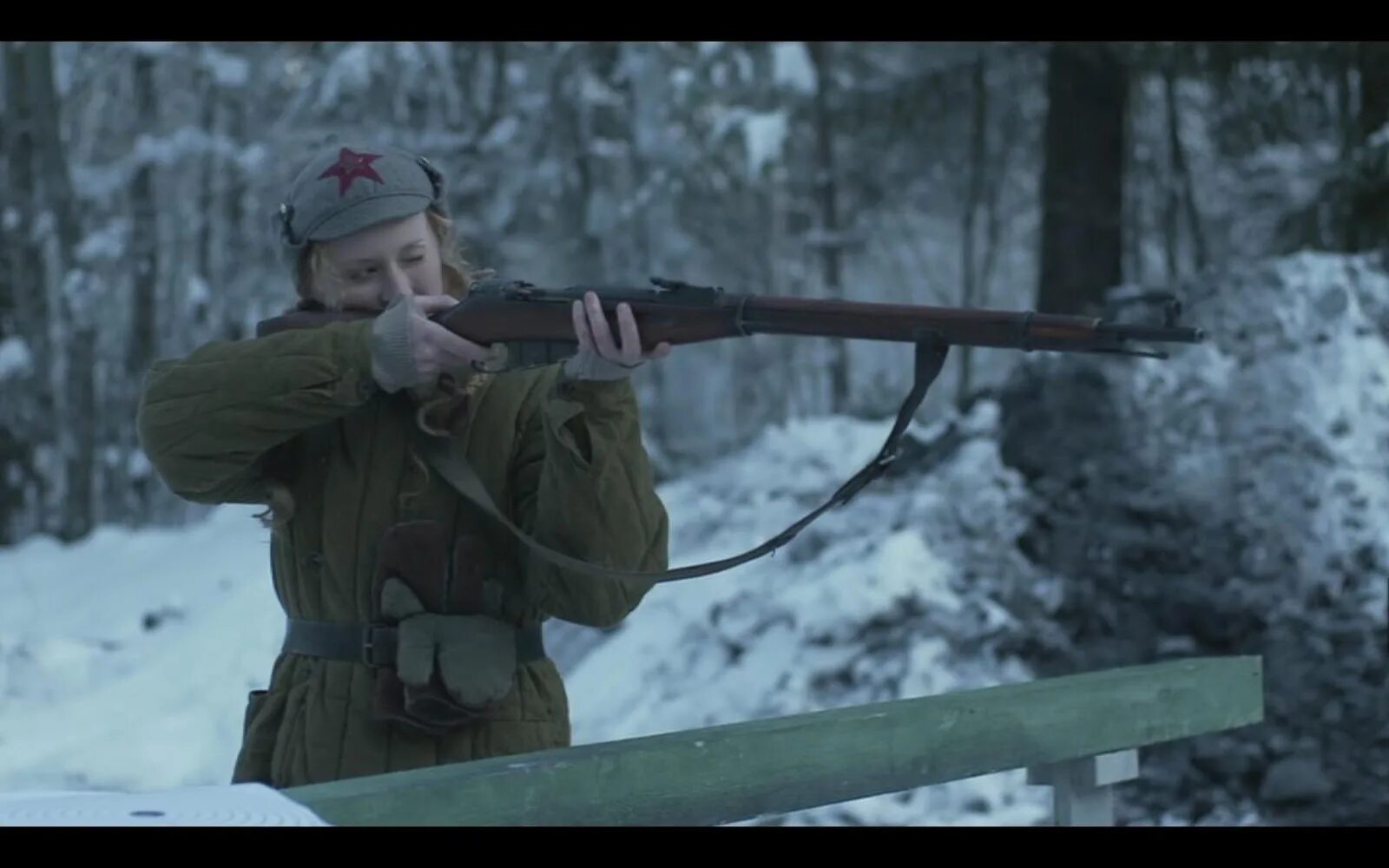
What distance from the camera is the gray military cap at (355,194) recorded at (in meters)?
3.15

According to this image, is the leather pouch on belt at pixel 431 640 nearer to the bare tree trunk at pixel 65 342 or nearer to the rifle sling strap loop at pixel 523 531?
the rifle sling strap loop at pixel 523 531

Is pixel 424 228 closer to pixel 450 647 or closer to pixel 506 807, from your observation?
pixel 450 647

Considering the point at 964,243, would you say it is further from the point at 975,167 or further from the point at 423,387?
the point at 423,387

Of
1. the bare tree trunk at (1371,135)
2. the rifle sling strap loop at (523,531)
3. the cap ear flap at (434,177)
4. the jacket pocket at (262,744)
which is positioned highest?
the bare tree trunk at (1371,135)

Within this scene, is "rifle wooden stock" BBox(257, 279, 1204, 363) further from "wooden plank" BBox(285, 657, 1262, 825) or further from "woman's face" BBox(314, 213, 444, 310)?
"wooden plank" BBox(285, 657, 1262, 825)

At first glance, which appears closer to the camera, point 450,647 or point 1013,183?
point 450,647

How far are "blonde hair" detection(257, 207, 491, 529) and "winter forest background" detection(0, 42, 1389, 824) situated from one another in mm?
228

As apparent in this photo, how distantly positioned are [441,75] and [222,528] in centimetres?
344

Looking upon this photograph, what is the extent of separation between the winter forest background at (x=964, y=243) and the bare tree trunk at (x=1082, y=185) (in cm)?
2

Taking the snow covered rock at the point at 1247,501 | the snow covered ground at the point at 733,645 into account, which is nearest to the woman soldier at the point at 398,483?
the snow covered ground at the point at 733,645

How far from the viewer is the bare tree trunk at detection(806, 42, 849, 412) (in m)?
15.7

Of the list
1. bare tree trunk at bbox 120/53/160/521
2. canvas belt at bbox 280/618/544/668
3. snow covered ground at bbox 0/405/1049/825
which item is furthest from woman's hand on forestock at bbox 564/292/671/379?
bare tree trunk at bbox 120/53/160/521

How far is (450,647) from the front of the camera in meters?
3.03
